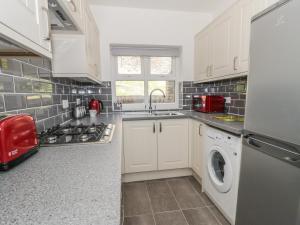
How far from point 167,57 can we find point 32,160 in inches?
101

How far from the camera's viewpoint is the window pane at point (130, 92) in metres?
2.86

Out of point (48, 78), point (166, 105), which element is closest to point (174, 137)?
point (166, 105)

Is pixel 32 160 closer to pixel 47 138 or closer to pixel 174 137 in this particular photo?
pixel 47 138

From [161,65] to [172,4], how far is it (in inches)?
35.5

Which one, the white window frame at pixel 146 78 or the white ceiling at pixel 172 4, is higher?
the white ceiling at pixel 172 4

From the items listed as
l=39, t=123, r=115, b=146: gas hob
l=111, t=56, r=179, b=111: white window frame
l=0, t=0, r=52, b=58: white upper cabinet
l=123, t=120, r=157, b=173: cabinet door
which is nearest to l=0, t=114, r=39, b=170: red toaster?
l=39, t=123, r=115, b=146: gas hob

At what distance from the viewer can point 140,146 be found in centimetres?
226

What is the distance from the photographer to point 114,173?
698mm

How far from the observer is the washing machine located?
1.40 meters

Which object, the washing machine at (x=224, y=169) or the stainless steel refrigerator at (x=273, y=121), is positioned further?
the washing machine at (x=224, y=169)

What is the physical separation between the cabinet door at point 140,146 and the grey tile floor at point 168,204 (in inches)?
9.3

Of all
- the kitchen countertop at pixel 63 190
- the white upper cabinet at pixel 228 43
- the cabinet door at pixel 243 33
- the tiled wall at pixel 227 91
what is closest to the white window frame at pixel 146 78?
the tiled wall at pixel 227 91

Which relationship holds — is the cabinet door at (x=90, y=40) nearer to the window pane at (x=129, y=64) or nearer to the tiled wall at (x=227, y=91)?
the window pane at (x=129, y=64)

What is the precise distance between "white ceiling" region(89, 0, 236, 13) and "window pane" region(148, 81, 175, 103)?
1.15m
